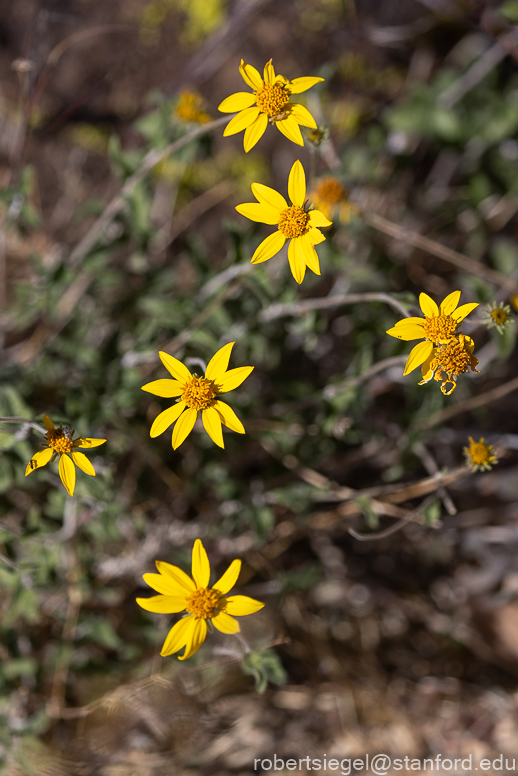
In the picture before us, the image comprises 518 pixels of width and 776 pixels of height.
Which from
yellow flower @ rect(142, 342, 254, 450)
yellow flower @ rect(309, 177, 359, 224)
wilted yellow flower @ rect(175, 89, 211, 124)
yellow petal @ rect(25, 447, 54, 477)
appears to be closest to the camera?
yellow petal @ rect(25, 447, 54, 477)

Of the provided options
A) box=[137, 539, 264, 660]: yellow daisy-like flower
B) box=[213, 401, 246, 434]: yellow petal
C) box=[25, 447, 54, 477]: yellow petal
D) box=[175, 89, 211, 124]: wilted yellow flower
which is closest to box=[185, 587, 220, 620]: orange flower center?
box=[137, 539, 264, 660]: yellow daisy-like flower

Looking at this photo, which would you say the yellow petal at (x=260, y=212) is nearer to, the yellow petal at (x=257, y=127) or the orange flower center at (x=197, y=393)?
the yellow petal at (x=257, y=127)

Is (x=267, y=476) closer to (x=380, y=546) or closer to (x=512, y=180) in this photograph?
(x=380, y=546)

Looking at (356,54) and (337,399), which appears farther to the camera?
(356,54)

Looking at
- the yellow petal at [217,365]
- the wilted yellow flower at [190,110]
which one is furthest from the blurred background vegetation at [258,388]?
the yellow petal at [217,365]

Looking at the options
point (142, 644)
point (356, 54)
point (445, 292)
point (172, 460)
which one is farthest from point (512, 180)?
point (142, 644)

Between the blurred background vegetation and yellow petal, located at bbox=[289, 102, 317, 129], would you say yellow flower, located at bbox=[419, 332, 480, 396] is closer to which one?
the blurred background vegetation
